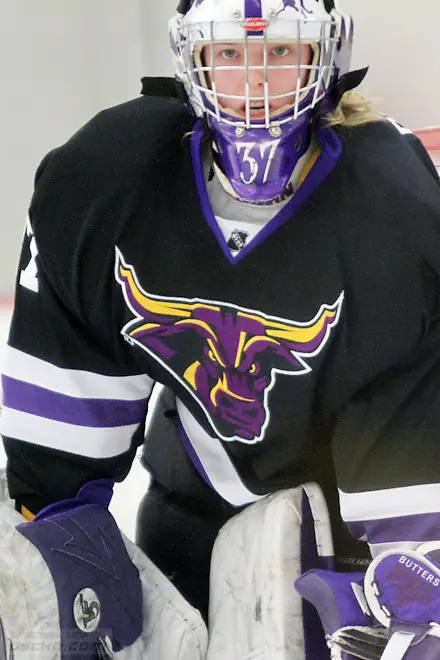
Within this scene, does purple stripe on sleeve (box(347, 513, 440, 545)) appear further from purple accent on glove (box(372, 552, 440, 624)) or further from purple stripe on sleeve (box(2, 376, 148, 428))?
purple stripe on sleeve (box(2, 376, 148, 428))

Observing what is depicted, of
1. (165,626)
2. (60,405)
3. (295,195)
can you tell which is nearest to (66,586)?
(165,626)

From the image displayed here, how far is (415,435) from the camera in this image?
96cm

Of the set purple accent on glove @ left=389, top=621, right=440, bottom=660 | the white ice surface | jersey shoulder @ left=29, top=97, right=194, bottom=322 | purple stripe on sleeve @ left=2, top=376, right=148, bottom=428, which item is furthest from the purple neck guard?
the white ice surface

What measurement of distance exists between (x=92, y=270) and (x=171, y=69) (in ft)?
2.30

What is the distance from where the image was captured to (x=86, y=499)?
111cm

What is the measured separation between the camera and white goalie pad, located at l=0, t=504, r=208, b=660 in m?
0.84

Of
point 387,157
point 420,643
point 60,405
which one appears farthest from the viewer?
point 60,405

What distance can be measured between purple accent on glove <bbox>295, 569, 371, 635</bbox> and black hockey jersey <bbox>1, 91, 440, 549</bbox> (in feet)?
0.42

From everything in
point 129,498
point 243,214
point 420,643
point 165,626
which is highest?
point 243,214

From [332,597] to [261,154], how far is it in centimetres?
49

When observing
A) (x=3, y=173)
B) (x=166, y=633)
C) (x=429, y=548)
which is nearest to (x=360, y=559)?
(x=429, y=548)

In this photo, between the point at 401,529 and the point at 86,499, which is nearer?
the point at 401,529

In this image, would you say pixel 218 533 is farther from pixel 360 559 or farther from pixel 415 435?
pixel 415 435

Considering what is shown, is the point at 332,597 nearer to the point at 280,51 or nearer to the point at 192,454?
the point at 192,454
